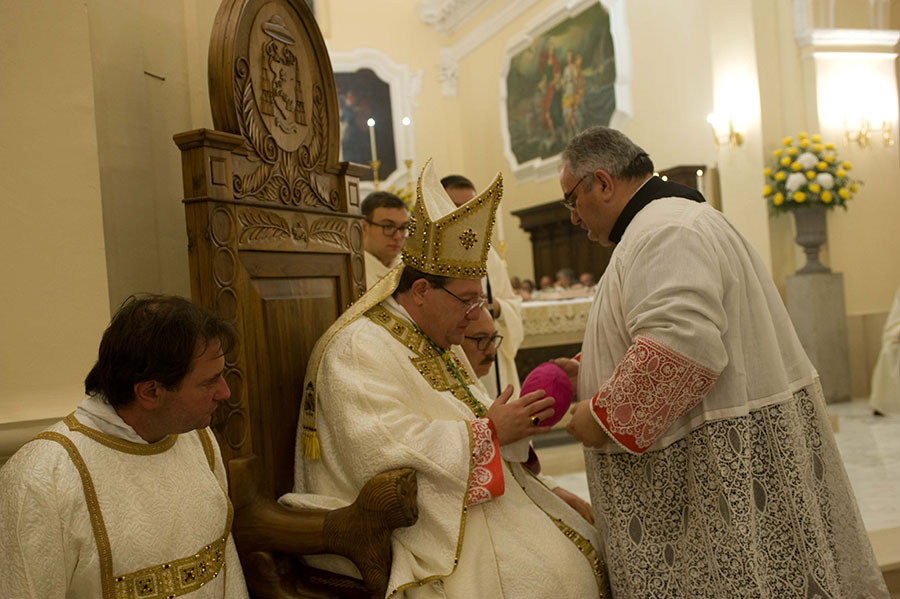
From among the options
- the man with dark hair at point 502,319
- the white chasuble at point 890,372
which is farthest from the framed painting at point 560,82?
the man with dark hair at point 502,319

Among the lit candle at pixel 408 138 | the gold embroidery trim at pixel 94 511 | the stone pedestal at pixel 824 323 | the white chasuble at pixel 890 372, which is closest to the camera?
the gold embroidery trim at pixel 94 511

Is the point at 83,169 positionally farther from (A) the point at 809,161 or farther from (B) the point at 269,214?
(A) the point at 809,161

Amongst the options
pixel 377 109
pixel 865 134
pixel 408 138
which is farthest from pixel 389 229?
pixel 377 109

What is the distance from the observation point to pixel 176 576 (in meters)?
1.80

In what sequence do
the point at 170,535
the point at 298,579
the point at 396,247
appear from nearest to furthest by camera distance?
1. the point at 170,535
2. the point at 298,579
3. the point at 396,247

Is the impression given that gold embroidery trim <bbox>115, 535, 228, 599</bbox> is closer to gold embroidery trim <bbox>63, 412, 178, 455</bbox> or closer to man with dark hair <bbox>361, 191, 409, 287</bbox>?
gold embroidery trim <bbox>63, 412, 178, 455</bbox>

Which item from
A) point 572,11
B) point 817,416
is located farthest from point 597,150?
point 572,11

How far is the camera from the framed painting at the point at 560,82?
10.6 meters

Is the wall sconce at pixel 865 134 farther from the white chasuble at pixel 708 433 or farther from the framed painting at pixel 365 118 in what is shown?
the framed painting at pixel 365 118

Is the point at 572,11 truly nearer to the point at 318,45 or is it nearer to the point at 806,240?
the point at 806,240

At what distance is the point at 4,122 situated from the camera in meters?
2.09

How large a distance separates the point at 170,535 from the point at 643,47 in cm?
978

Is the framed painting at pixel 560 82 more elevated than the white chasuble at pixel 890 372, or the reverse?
the framed painting at pixel 560 82

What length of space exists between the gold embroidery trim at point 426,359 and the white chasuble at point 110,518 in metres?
0.71
